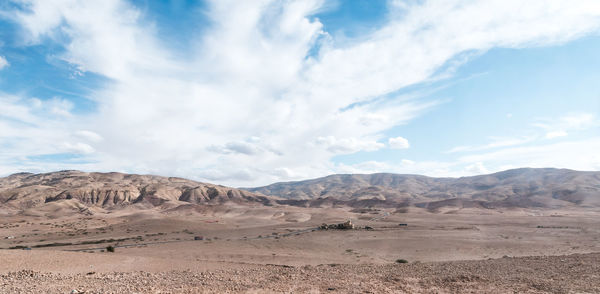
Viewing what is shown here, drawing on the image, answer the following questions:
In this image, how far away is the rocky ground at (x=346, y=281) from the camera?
1420cm

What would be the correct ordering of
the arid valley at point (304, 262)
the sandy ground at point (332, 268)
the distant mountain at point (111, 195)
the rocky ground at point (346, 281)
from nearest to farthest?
the rocky ground at point (346, 281) < the sandy ground at point (332, 268) < the arid valley at point (304, 262) < the distant mountain at point (111, 195)

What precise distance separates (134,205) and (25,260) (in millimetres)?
115607

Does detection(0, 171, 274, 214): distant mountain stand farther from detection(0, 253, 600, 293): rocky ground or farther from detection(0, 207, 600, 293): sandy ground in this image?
detection(0, 253, 600, 293): rocky ground

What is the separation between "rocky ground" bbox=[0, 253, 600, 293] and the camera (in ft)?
46.6

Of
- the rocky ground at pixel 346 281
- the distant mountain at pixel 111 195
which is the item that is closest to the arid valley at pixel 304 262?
the rocky ground at pixel 346 281

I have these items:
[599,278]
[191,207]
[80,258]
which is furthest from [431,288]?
[191,207]

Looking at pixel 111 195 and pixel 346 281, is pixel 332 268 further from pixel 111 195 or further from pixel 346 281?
pixel 111 195

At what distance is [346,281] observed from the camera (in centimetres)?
1630

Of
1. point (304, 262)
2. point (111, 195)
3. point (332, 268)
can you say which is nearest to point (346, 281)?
point (332, 268)

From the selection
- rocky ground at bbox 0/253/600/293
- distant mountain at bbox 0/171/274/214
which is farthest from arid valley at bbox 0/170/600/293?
distant mountain at bbox 0/171/274/214

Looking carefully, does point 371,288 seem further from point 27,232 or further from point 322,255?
point 27,232

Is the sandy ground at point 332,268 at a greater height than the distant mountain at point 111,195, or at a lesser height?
lesser

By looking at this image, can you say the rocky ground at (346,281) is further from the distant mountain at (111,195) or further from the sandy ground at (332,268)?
the distant mountain at (111,195)

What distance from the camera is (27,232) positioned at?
60656 mm
